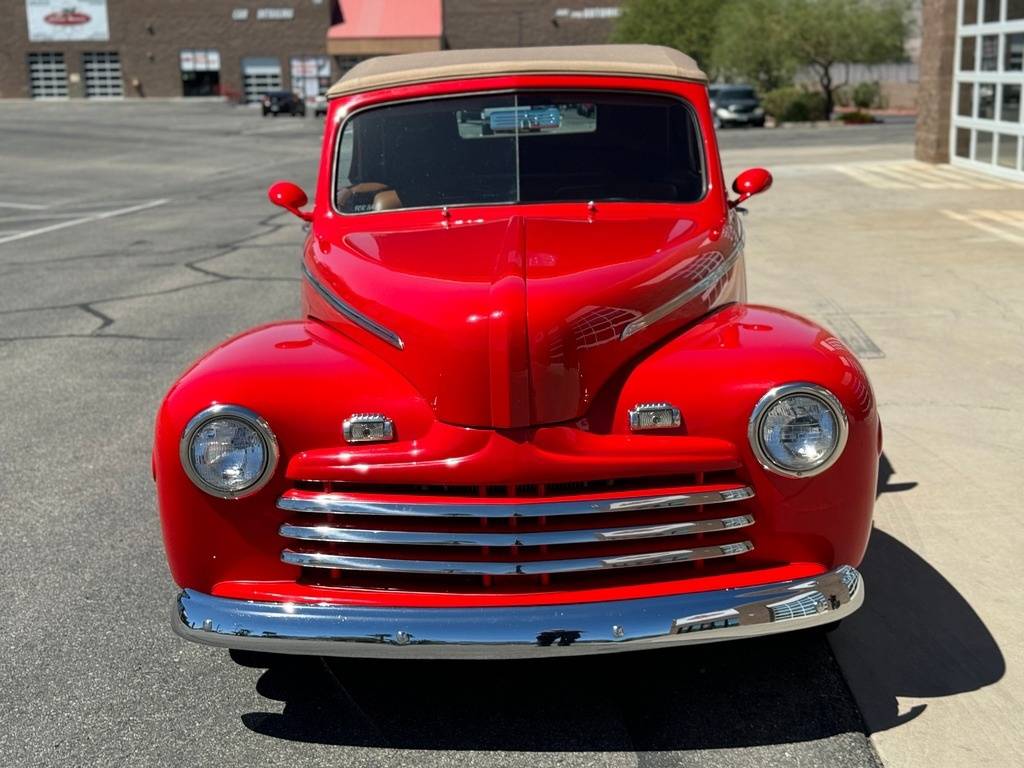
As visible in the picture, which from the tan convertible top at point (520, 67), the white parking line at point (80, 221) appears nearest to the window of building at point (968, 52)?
the white parking line at point (80, 221)

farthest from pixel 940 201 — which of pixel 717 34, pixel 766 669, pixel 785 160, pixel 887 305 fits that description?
pixel 717 34

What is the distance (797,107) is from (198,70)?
43918 mm

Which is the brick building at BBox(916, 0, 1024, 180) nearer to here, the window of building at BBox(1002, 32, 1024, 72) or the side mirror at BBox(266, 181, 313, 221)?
the window of building at BBox(1002, 32, 1024, 72)

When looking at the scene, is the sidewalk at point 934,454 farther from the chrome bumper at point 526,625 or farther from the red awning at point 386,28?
the red awning at point 386,28

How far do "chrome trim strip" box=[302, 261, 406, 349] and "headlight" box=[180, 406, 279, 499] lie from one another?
45 cm

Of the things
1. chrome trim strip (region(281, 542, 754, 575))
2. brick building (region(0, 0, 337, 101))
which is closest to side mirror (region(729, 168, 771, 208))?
chrome trim strip (region(281, 542, 754, 575))

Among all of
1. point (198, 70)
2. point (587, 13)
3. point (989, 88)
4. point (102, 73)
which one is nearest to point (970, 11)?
point (989, 88)

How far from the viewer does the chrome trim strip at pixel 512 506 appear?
3211mm

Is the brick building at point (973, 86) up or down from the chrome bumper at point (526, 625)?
up

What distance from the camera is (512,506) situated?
3.21 meters

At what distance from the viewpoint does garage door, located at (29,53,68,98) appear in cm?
7412

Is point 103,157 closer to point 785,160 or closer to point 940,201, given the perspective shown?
point 785,160

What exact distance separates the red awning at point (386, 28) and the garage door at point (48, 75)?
16424mm

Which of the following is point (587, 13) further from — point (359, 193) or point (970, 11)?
point (359, 193)
